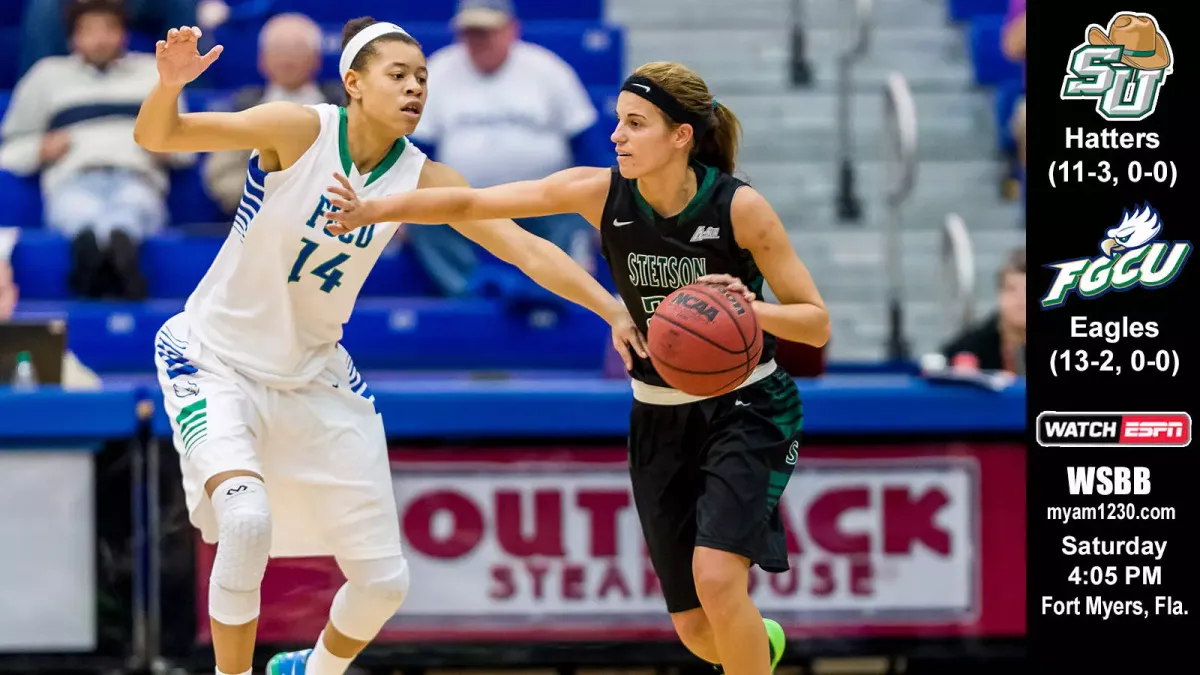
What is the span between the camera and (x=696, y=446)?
576 cm

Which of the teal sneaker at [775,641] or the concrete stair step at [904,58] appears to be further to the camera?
the concrete stair step at [904,58]

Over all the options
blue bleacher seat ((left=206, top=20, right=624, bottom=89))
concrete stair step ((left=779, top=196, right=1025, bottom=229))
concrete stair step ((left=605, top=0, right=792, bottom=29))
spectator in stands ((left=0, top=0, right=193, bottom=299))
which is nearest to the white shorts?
spectator in stands ((left=0, top=0, right=193, bottom=299))

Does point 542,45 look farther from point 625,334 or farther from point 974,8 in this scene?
point 625,334

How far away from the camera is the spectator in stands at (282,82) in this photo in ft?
30.2

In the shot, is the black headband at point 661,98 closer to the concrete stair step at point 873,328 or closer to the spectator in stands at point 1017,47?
the concrete stair step at point 873,328

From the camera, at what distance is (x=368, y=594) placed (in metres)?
5.99

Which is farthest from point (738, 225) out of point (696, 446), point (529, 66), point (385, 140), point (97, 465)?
point (529, 66)

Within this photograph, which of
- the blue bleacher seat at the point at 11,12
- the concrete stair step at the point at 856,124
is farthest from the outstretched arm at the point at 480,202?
the blue bleacher seat at the point at 11,12

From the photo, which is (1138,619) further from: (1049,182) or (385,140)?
(385,140)

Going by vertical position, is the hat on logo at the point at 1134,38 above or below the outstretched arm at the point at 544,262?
above

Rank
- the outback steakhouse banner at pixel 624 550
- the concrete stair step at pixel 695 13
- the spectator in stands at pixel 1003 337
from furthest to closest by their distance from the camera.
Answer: the concrete stair step at pixel 695 13 → the spectator in stands at pixel 1003 337 → the outback steakhouse banner at pixel 624 550

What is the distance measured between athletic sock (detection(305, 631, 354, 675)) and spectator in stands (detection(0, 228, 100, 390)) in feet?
5.73

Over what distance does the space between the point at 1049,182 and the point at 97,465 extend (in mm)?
3782

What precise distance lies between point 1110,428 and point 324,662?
2678 millimetres
